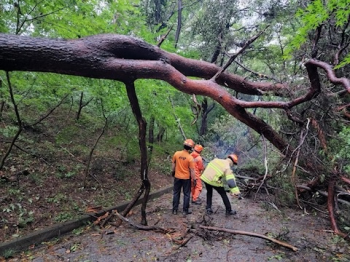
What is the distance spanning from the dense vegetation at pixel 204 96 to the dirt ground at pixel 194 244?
0.70 m

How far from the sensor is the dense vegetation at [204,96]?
14.3ft

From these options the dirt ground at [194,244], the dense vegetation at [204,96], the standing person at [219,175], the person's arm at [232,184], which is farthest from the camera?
the standing person at [219,175]

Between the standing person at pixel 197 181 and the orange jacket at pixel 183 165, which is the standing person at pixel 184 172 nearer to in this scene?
the orange jacket at pixel 183 165

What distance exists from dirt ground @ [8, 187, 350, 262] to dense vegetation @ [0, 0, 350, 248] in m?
0.70

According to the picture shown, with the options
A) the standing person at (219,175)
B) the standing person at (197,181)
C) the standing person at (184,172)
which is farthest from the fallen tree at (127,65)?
the standing person at (197,181)

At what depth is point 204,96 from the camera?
273 inches

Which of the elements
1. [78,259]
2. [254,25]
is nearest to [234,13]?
[254,25]

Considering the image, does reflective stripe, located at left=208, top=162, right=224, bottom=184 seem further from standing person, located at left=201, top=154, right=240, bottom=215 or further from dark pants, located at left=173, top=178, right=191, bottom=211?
dark pants, located at left=173, top=178, right=191, bottom=211

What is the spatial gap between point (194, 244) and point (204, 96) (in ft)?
12.5

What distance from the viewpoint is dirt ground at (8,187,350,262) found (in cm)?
448

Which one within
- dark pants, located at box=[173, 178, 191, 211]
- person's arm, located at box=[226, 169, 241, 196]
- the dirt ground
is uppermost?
person's arm, located at box=[226, 169, 241, 196]

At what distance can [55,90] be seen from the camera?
6.63 m

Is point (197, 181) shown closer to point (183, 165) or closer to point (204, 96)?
point (183, 165)

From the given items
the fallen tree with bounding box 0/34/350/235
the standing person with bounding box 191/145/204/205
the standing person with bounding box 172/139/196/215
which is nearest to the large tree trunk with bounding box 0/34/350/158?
the fallen tree with bounding box 0/34/350/235
